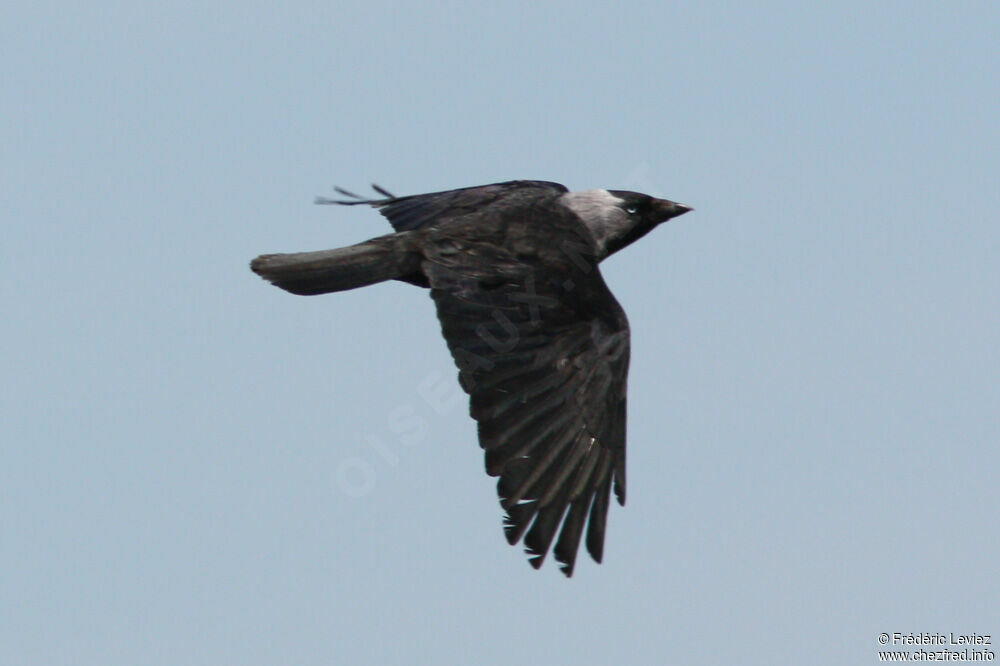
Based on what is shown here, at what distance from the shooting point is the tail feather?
10.9 m

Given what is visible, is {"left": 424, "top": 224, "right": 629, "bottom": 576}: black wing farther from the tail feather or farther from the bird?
the tail feather

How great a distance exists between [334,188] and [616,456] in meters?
4.52

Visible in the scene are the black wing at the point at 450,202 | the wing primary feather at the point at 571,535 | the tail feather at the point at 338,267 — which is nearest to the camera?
the wing primary feather at the point at 571,535

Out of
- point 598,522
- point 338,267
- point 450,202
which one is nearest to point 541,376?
point 598,522

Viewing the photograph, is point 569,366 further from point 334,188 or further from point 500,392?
point 334,188

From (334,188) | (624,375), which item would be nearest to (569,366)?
(624,375)

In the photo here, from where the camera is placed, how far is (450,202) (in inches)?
469

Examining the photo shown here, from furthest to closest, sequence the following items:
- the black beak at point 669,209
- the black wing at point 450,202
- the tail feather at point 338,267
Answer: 1. the black beak at point 669,209
2. the black wing at point 450,202
3. the tail feather at point 338,267

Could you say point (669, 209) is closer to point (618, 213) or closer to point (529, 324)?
point (618, 213)

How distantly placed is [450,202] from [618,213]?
133 cm

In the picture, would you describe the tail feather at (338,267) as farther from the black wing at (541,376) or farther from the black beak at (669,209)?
the black beak at (669,209)

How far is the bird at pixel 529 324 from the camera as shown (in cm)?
968

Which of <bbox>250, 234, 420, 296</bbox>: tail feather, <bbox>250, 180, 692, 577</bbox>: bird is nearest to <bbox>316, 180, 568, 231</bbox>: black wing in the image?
<bbox>250, 180, 692, 577</bbox>: bird

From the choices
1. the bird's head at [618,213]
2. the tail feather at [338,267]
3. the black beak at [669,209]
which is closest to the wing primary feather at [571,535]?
the tail feather at [338,267]
